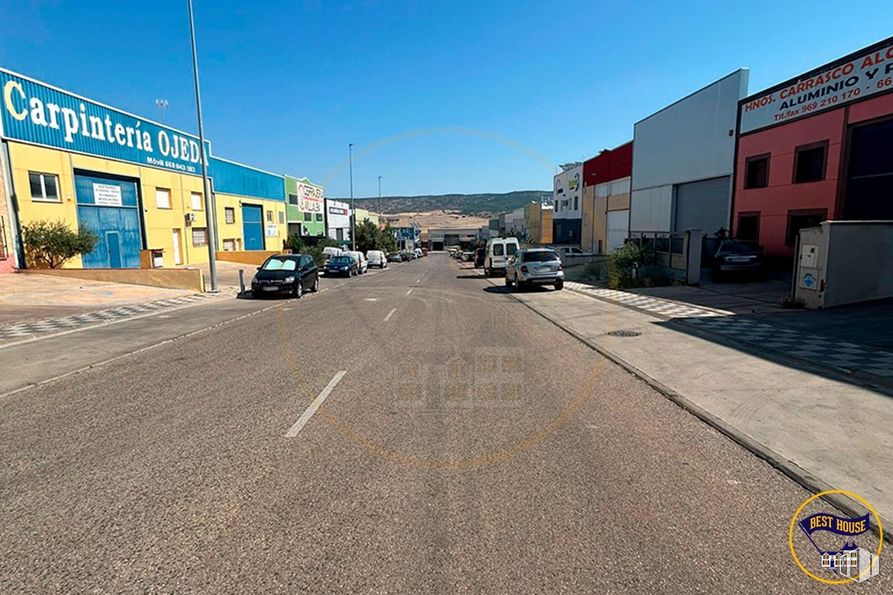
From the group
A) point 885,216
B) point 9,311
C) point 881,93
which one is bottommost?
point 9,311

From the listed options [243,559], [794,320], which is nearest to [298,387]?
[243,559]

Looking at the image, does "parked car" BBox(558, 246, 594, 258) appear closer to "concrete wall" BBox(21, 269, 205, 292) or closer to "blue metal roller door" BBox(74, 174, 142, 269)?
"concrete wall" BBox(21, 269, 205, 292)

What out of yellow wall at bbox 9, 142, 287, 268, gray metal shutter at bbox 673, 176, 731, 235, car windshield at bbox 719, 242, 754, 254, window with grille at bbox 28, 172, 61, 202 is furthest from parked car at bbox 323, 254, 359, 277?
car windshield at bbox 719, 242, 754, 254

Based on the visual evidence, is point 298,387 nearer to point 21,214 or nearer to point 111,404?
point 111,404

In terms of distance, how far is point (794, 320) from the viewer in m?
11.2

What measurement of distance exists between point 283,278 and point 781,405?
1723cm

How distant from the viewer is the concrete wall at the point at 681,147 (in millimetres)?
24719

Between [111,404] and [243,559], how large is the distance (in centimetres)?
426

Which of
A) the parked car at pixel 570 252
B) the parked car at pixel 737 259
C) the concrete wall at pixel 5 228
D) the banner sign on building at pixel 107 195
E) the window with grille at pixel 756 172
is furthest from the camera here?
the parked car at pixel 570 252

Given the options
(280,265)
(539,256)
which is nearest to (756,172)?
(539,256)

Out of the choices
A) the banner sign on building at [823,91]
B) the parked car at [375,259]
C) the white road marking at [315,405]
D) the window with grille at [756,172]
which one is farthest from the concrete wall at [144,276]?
the parked car at [375,259]

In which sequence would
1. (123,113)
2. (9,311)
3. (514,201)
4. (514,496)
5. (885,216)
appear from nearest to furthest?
(514,496)
(9,311)
(885,216)
(123,113)
(514,201)

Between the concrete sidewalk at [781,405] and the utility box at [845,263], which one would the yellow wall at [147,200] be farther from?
the utility box at [845,263]

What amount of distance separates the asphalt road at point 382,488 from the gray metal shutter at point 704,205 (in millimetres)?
22373
